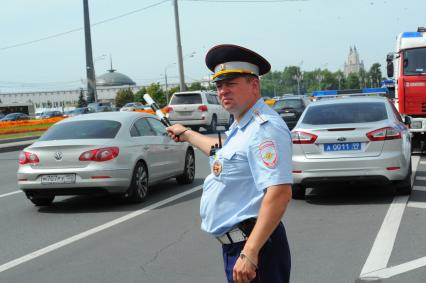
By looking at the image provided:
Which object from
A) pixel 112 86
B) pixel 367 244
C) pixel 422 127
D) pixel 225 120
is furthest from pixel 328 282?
pixel 112 86

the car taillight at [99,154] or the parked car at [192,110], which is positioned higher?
the car taillight at [99,154]

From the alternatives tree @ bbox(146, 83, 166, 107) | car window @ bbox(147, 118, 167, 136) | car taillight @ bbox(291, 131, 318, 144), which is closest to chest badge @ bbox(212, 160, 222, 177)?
car taillight @ bbox(291, 131, 318, 144)

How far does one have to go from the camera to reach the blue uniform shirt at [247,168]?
2600 mm

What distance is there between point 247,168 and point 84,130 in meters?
7.47

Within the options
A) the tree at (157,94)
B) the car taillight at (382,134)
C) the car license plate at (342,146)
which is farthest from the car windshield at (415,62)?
the tree at (157,94)

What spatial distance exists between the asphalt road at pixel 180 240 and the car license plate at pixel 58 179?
462 millimetres

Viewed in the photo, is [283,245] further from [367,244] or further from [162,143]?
[162,143]

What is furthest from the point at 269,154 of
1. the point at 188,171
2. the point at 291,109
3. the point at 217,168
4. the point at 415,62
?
the point at 291,109

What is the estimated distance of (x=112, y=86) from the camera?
173 meters

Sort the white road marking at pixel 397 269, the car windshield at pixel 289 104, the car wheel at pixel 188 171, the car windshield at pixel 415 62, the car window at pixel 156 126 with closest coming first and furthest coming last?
the white road marking at pixel 397 269 < the car window at pixel 156 126 < the car wheel at pixel 188 171 < the car windshield at pixel 415 62 < the car windshield at pixel 289 104

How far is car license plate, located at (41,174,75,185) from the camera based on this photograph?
9.21 m

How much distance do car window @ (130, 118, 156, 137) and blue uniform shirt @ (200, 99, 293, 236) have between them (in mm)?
7643

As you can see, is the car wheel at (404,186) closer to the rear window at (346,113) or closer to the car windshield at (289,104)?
the rear window at (346,113)

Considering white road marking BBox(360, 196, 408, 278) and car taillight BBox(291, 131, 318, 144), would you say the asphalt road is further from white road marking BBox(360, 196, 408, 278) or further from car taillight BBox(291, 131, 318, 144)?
car taillight BBox(291, 131, 318, 144)
